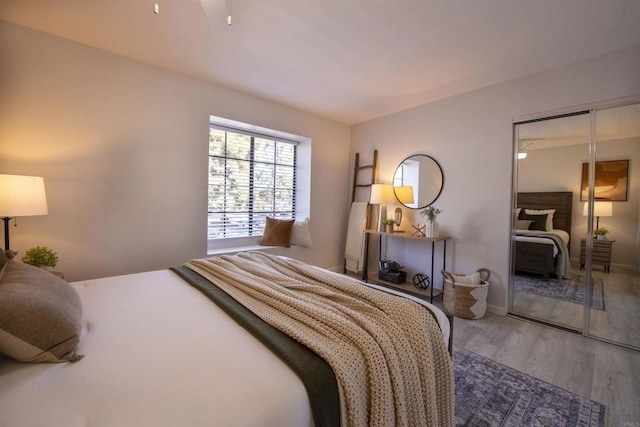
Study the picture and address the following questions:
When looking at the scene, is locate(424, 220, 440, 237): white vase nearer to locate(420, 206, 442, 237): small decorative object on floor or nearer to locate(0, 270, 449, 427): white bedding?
locate(420, 206, 442, 237): small decorative object on floor

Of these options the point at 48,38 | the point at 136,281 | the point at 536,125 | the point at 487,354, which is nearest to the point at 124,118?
the point at 48,38

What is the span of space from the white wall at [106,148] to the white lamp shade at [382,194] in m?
1.94

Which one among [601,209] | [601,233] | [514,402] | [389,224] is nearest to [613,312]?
[601,233]

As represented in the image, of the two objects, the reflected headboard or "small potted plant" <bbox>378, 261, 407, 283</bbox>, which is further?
"small potted plant" <bbox>378, 261, 407, 283</bbox>

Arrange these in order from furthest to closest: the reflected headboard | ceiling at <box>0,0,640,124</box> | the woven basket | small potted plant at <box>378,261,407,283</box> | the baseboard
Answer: small potted plant at <box>378,261,407,283</box> → the baseboard → the woven basket → the reflected headboard → ceiling at <box>0,0,640,124</box>

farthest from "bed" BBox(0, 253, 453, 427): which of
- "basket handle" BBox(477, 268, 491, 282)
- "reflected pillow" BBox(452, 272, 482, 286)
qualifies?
"basket handle" BBox(477, 268, 491, 282)

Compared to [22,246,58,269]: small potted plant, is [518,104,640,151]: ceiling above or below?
above

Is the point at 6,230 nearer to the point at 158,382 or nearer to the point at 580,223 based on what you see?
the point at 158,382

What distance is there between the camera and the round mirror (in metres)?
3.31

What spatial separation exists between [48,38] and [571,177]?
4.69 metres

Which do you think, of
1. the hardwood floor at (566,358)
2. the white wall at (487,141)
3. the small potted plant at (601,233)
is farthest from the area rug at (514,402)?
the small potted plant at (601,233)

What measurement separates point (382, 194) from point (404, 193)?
30 centimetres

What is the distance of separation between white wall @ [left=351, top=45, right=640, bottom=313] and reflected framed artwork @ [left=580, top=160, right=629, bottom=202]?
1.87 ft

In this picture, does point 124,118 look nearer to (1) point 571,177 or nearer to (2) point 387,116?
(2) point 387,116
